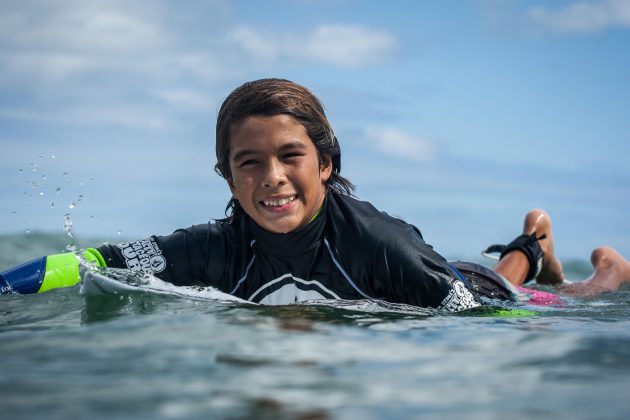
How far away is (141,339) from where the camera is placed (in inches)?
97.4

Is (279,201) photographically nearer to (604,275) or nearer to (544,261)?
(544,261)

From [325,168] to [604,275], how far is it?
3.26 meters

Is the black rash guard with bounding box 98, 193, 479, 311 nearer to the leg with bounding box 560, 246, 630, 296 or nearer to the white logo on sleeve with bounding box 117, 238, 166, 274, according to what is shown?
the white logo on sleeve with bounding box 117, 238, 166, 274

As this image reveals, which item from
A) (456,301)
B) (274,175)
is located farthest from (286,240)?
(456,301)

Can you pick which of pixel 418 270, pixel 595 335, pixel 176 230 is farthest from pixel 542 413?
pixel 176 230

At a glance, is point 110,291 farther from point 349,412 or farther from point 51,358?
point 349,412

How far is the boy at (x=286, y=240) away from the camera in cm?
387

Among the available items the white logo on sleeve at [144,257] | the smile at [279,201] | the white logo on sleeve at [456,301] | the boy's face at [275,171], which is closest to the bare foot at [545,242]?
the white logo on sleeve at [456,301]

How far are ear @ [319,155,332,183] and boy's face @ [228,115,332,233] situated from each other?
0.19 m

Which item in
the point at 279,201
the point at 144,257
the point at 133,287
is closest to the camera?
the point at 133,287

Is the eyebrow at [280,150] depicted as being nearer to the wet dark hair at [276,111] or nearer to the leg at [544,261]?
the wet dark hair at [276,111]

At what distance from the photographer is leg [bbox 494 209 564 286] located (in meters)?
6.20

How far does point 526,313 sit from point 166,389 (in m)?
2.39

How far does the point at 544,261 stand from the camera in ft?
Answer: 21.7
